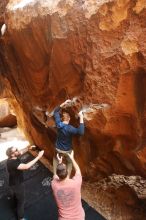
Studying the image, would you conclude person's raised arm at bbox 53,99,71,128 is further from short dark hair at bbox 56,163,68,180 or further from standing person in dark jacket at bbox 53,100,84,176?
short dark hair at bbox 56,163,68,180

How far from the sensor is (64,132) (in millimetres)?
4867

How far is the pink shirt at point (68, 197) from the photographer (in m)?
3.71

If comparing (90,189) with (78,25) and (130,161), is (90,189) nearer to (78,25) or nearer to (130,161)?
(130,161)

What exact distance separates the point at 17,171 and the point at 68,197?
133cm

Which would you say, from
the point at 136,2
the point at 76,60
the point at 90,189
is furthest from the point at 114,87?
the point at 90,189

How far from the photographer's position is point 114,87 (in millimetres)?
4402

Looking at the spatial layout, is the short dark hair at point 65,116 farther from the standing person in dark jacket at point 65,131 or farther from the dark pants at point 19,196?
the dark pants at point 19,196

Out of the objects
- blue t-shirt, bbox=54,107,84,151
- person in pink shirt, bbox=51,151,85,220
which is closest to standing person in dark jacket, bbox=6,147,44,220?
blue t-shirt, bbox=54,107,84,151

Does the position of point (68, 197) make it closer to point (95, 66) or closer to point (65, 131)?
point (65, 131)

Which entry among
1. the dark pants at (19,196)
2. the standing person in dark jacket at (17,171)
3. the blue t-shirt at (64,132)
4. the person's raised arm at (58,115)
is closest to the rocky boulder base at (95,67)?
the person's raised arm at (58,115)

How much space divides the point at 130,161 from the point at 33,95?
8.88 feet

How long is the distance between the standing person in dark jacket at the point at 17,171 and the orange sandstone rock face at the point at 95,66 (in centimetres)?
108

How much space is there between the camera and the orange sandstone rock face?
421 centimetres

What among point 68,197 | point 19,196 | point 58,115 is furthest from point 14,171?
point 68,197
